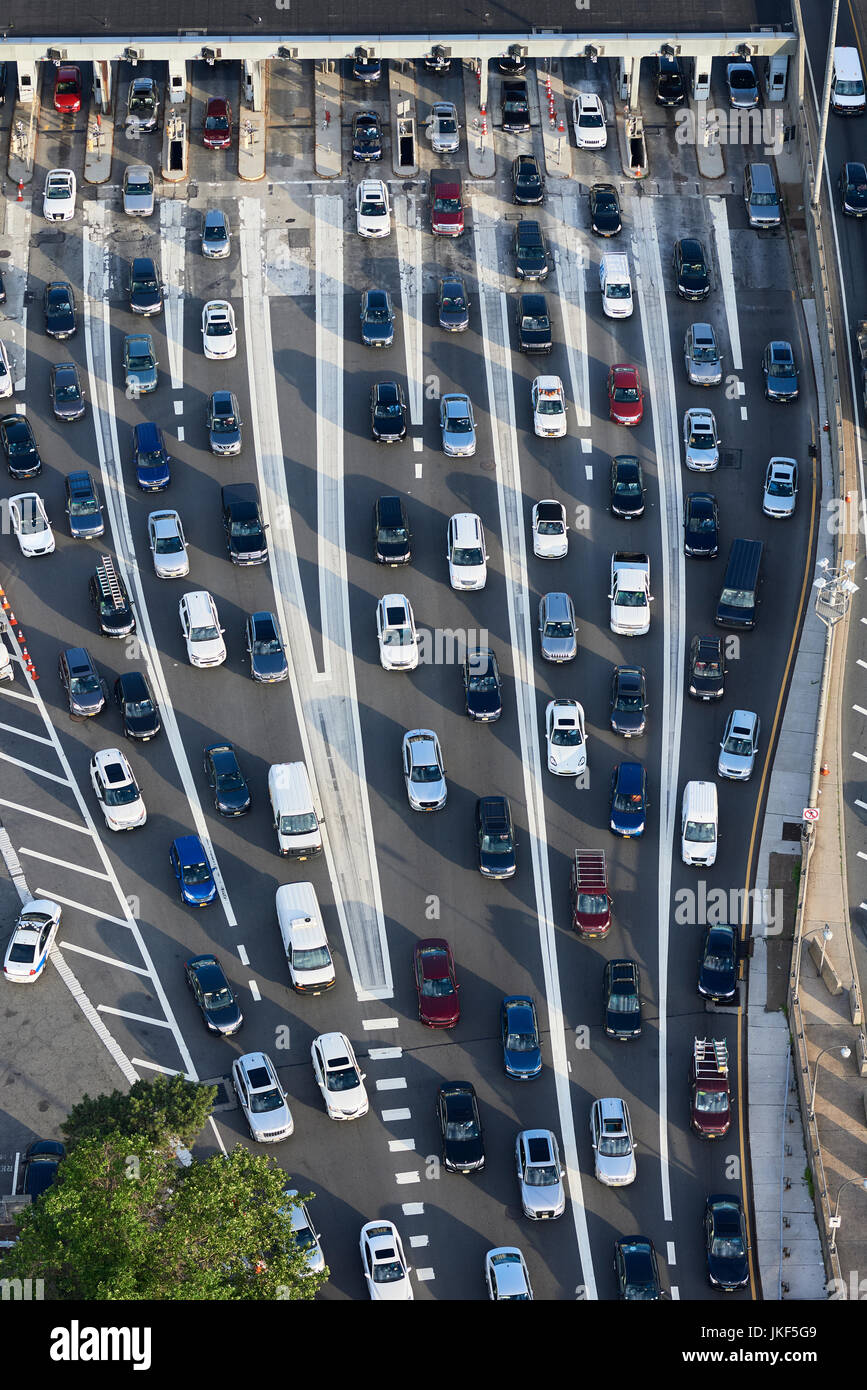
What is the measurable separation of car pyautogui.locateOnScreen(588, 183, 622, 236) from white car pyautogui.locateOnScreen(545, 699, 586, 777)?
3469 centimetres

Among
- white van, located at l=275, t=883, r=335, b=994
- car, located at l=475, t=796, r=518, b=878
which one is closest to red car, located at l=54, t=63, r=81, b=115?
car, located at l=475, t=796, r=518, b=878

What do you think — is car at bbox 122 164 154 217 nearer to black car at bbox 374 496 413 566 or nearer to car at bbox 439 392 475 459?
car at bbox 439 392 475 459

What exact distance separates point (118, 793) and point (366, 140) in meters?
48.3

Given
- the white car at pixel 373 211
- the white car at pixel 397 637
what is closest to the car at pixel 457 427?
the white car at pixel 397 637

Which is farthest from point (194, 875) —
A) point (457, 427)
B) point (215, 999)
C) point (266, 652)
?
point (457, 427)

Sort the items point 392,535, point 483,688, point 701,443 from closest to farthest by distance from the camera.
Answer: point 483,688 → point 392,535 → point 701,443

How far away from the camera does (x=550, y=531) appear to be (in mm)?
123250

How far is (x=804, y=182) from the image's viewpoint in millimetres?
137875

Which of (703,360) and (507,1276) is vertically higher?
(703,360)

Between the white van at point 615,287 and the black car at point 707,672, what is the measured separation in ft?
77.4

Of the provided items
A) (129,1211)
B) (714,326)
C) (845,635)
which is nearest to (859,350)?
(714,326)

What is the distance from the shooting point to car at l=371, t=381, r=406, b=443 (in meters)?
128

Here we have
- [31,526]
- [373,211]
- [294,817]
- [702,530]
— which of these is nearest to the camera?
[294,817]

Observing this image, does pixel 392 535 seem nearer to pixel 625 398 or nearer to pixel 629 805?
pixel 625 398
